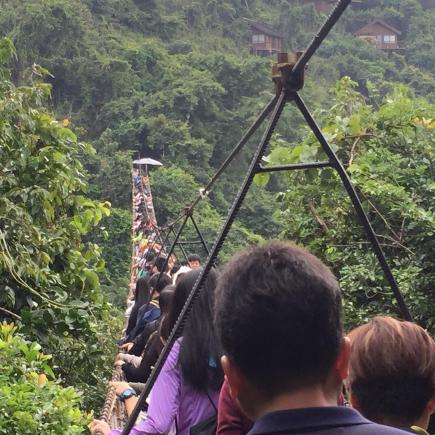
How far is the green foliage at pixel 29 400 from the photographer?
126 cm

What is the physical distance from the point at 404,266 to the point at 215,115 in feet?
49.1

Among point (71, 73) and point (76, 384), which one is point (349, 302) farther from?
point (71, 73)

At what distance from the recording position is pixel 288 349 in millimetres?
655

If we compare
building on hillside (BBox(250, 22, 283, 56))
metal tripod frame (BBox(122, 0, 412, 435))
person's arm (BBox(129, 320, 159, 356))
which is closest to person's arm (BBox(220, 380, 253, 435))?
metal tripod frame (BBox(122, 0, 412, 435))

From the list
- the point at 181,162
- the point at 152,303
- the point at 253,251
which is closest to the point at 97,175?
the point at 181,162

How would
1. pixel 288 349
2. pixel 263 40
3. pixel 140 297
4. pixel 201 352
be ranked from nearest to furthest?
pixel 288 349 → pixel 201 352 → pixel 140 297 → pixel 263 40

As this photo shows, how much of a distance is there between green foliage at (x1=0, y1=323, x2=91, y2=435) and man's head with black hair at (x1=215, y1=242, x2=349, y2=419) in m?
0.69

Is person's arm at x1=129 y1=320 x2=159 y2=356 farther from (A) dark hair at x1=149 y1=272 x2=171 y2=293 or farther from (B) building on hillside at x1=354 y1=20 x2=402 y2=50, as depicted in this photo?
(B) building on hillside at x1=354 y1=20 x2=402 y2=50

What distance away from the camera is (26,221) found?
239 cm

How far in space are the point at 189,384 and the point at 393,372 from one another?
0.49 m

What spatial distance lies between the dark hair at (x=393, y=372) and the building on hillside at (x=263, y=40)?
23.9 m

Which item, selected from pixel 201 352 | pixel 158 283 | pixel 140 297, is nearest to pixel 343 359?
pixel 201 352

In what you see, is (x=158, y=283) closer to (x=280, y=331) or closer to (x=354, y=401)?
(x=354, y=401)

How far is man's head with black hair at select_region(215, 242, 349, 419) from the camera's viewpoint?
659mm
